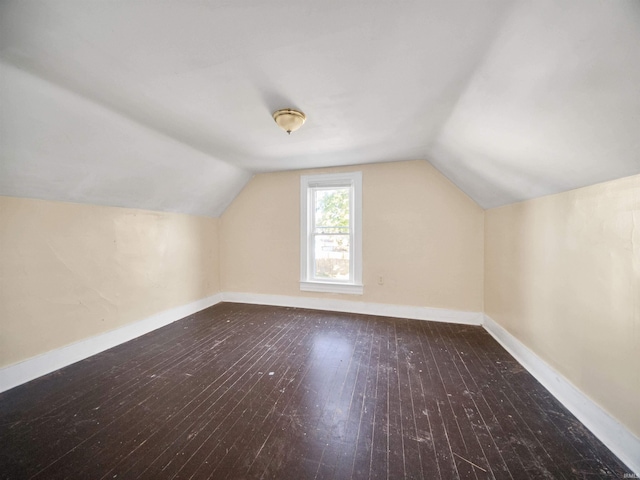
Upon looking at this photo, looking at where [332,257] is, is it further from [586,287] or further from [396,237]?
[586,287]

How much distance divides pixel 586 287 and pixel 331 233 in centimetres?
295

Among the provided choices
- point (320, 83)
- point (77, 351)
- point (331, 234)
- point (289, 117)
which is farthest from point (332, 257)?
point (77, 351)

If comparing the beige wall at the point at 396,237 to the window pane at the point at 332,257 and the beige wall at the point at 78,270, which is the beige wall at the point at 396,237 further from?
the beige wall at the point at 78,270

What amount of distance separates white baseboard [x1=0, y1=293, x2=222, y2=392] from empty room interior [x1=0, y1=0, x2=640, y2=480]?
20mm

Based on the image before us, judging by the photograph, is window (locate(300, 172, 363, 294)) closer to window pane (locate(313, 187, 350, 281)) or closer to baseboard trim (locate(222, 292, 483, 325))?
window pane (locate(313, 187, 350, 281))

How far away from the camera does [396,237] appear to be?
12.2 feet

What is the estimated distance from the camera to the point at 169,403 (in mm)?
1855

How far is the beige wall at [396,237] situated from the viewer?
3.45 m

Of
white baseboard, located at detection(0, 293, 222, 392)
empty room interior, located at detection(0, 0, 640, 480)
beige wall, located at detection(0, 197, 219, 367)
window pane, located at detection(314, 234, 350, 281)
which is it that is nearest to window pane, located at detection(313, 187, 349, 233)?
window pane, located at detection(314, 234, 350, 281)

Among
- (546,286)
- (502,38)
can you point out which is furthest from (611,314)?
(502,38)

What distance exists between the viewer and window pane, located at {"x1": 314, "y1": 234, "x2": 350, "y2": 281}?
13.3 ft

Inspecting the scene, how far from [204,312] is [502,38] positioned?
14.8 ft

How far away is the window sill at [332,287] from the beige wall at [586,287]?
1.96 m

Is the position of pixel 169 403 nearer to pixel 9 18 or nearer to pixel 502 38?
pixel 9 18
